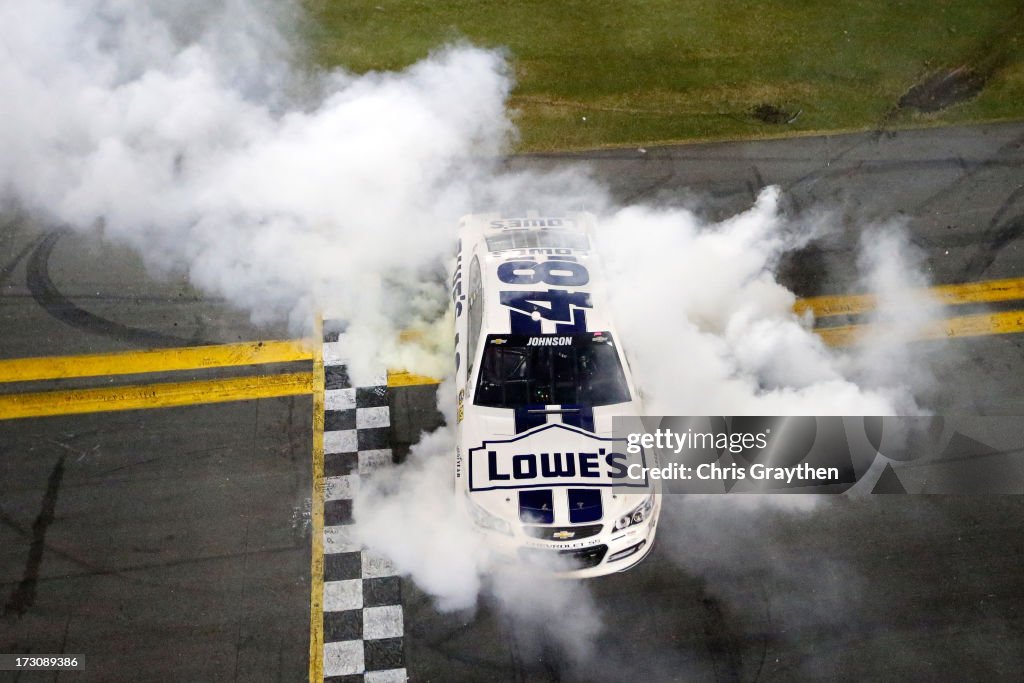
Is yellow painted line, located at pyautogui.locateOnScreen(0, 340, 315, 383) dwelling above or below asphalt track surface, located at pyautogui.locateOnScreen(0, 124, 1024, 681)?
above

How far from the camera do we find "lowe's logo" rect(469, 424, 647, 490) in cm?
553

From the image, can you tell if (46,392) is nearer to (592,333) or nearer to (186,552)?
(186,552)

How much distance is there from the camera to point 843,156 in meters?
8.27

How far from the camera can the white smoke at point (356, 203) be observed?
22.2 ft

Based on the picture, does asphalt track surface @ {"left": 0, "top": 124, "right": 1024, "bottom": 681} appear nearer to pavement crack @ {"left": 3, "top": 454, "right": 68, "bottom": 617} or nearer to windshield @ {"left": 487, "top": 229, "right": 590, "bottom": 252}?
pavement crack @ {"left": 3, "top": 454, "right": 68, "bottom": 617}

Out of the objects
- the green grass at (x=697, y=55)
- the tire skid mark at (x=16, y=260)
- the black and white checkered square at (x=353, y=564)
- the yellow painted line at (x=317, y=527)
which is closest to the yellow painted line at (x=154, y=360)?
the yellow painted line at (x=317, y=527)

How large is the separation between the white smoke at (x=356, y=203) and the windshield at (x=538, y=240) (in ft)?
1.62

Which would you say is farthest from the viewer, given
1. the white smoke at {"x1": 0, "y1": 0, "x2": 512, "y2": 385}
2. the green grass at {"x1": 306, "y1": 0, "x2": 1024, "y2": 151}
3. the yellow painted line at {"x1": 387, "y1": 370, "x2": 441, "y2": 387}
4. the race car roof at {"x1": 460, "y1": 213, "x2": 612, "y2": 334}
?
the green grass at {"x1": 306, "y1": 0, "x2": 1024, "y2": 151}

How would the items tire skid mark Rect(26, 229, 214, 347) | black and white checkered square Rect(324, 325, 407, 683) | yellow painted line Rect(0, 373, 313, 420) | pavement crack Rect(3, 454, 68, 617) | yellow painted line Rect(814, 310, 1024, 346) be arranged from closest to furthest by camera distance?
black and white checkered square Rect(324, 325, 407, 683) → pavement crack Rect(3, 454, 68, 617) → yellow painted line Rect(0, 373, 313, 420) → tire skid mark Rect(26, 229, 214, 347) → yellow painted line Rect(814, 310, 1024, 346)

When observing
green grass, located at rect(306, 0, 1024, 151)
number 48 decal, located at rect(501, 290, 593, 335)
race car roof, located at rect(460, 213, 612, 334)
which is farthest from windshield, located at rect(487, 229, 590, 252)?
green grass, located at rect(306, 0, 1024, 151)

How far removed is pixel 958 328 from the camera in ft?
23.9

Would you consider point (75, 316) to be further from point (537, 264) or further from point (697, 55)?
point (697, 55)

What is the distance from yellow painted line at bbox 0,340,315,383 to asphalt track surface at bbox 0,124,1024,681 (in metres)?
0.12

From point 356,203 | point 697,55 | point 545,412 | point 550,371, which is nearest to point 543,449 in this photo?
point 545,412
